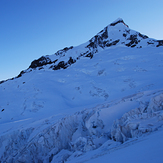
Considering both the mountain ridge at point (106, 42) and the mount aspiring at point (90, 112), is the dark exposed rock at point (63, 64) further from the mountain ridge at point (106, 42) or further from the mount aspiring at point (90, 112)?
the mount aspiring at point (90, 112)

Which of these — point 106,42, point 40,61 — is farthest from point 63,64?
point 40,61

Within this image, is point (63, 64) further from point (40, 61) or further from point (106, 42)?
point (40, 61)

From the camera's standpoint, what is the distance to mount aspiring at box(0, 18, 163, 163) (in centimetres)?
637

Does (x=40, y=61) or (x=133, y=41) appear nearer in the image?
(x=133, y=41)

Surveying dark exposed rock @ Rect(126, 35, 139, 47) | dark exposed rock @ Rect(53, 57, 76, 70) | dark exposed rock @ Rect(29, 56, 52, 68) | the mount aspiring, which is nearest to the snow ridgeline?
the mount aspiring

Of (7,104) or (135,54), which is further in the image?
(135,54)

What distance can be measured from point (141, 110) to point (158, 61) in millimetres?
14939

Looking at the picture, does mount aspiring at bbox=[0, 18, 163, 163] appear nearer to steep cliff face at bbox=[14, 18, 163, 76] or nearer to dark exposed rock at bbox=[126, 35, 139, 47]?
dark exposed rock at bbox=[126, 35, 139, 47]

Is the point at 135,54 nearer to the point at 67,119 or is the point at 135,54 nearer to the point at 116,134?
the point at 67,119

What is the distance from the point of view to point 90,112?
33.0ft

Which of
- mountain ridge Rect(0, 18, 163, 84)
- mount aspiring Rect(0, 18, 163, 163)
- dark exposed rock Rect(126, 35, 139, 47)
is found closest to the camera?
mount aspiring Rect(0, 18, 163, 163)

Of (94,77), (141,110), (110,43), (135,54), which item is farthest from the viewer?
(110,43)

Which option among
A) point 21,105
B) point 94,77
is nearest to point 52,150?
point 21,105

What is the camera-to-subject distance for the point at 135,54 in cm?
2394
